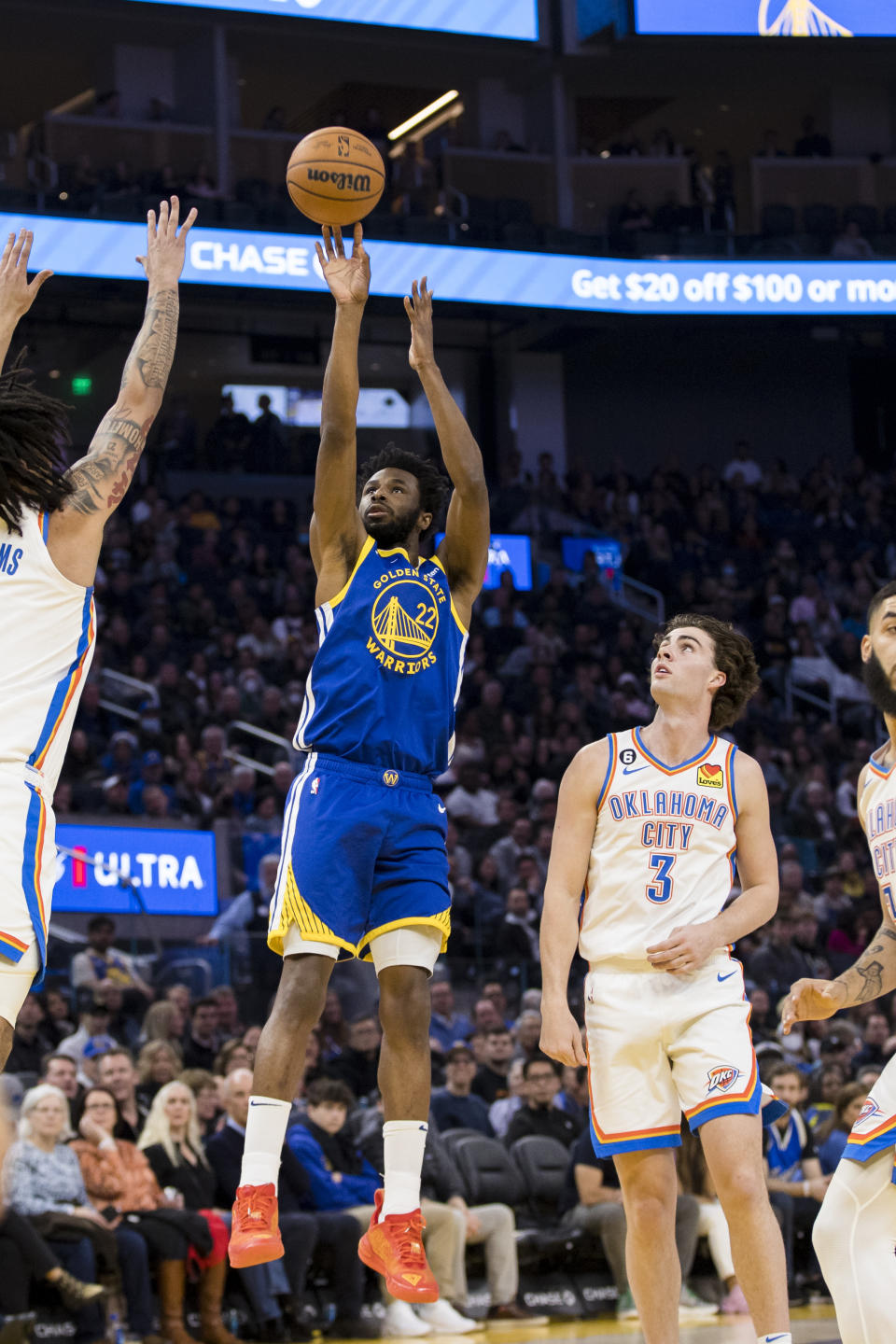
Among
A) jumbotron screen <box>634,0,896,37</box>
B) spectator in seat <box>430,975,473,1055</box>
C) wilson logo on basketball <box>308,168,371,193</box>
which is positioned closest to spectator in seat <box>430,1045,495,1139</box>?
spectator in seat <box>430,975,473,1055</box>

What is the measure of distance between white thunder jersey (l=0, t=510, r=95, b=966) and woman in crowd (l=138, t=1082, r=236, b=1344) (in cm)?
597

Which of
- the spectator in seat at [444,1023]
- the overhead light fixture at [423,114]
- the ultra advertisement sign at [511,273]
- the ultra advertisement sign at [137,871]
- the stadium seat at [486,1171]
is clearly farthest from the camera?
the overhead light fixture at [423,114]

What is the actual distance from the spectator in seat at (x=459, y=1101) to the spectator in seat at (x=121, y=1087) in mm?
2050

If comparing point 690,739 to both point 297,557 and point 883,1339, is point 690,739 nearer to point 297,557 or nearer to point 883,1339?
point 883,1339

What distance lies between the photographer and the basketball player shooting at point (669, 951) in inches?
192

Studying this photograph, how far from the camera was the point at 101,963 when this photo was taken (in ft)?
37.3

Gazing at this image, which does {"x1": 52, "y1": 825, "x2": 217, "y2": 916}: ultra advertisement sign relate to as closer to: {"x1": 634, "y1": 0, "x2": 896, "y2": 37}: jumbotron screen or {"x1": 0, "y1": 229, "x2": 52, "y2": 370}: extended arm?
{"x1": 0, "y1": 229, "x2": 52, "y2": 370}: extended arm

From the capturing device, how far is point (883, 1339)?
448cm

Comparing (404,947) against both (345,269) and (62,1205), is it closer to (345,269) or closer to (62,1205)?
(345,269)

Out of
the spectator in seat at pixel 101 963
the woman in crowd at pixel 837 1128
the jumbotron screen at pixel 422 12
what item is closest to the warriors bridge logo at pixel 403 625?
the spectator in seat at pixel 101 963

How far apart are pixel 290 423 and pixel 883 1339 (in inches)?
849

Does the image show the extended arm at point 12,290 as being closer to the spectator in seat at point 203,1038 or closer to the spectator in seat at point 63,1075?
the spectator in seat at point 63,1075

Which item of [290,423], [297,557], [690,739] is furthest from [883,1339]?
[290,423]

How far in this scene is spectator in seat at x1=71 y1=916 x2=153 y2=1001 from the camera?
1127 cm
